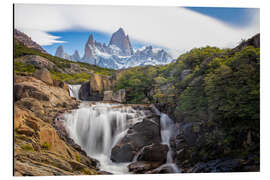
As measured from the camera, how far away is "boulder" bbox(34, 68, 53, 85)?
472cm

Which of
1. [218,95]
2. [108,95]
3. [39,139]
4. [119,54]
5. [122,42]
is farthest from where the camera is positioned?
[108,95]

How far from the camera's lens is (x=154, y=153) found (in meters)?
4.71

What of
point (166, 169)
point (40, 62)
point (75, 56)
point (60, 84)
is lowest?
point (166, 169)

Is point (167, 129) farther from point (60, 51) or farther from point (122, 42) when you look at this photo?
point (60, 51)

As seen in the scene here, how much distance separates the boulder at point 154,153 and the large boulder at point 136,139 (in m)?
0.09

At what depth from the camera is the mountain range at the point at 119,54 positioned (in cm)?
488

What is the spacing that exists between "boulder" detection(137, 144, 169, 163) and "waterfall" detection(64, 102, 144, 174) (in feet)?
2.01

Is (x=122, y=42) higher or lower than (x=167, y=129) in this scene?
higher

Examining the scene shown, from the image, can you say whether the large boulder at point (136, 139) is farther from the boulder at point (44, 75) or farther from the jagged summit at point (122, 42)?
the boulder at point (44, 75)

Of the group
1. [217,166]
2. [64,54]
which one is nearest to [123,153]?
[217,166]

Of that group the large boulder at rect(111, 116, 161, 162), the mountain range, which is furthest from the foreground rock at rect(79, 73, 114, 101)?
the large boulder at rect(111, 116, 161, 162)

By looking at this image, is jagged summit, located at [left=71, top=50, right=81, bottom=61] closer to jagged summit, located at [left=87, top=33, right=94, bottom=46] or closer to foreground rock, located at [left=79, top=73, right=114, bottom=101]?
jagged summit, located at [left=87, top=33, right=94, bottom=46]

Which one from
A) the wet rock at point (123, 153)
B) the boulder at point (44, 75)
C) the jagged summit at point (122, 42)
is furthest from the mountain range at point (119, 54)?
the wet rock at point (123, 153)

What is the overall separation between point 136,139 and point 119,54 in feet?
6.33
